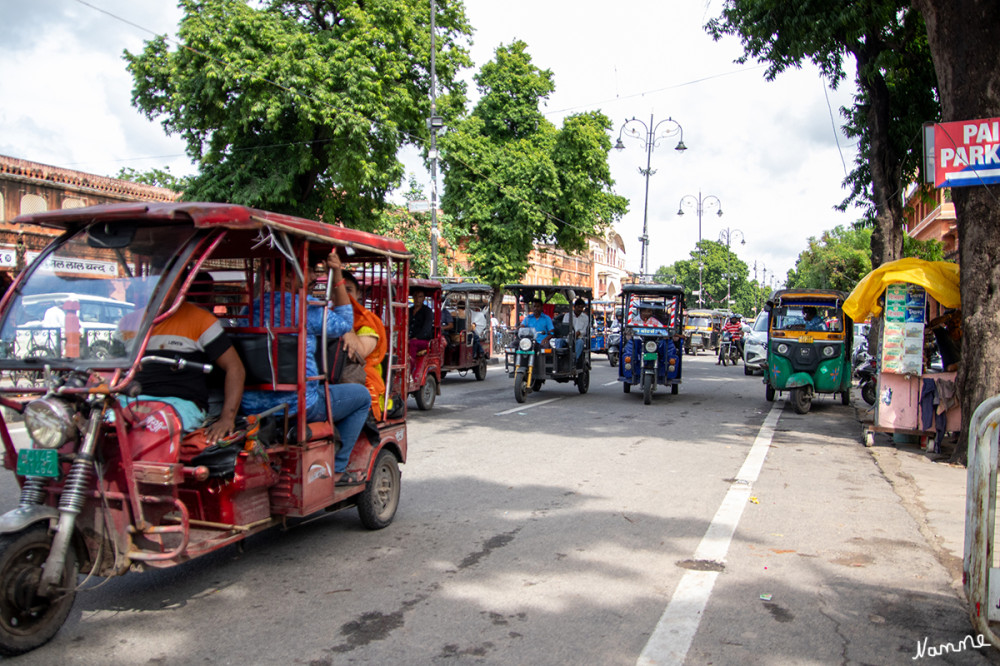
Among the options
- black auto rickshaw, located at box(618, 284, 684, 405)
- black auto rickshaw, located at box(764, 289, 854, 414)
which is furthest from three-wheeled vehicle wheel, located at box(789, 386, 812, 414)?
black auto rickshaw, located at box(618, 284, 684, 405)

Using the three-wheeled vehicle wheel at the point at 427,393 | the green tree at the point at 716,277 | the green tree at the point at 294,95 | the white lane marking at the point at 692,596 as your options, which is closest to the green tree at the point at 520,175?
the green tree at the point at 294,95

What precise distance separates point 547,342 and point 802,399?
5098 millimetres

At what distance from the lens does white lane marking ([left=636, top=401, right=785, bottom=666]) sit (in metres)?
3.91

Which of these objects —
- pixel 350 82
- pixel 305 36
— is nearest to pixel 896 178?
pixel 350 82

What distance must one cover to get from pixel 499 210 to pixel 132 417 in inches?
1250

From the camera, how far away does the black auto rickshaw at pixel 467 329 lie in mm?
18250

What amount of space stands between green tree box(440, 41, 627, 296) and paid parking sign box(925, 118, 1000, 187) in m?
25.1

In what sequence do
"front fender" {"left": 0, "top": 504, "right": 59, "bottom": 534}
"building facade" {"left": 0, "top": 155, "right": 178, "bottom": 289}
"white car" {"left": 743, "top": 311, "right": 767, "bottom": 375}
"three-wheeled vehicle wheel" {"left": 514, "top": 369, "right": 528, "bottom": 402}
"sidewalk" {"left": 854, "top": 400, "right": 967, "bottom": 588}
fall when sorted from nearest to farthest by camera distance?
1. "front fender" {"left": 0, "top": 504, "right": 59, "bottom": 534}
2. "sidewalk" {"left": 854, "top": 400, "right": 967, "bottom": 588}
3. "three-wheeled vehicle wheel" {"left": 514, "top": 369, "right": 528, "bottom": 402}
4. "building facade" {"left": 0, "top": 155, "right": 178, "bottom": 289}
5. "white car" {"left": 743, "top": 311, "right": 767, "bottom": 375}

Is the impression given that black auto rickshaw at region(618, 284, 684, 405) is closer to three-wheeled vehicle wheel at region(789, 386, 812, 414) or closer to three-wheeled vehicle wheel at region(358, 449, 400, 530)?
three-wheeled vehicle wheel at region(789, 386, 812, 414)

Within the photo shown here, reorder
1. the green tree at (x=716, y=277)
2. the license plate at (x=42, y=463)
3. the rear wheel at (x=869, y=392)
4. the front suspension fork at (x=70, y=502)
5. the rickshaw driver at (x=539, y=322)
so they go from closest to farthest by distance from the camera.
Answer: the front suspension fork at (x=70, y=502)
the license plate at (x=42, y=463)
the rear wheel at (x=869, y=392)
the rickshaw driver at (x=539, y=322)
the green tree at (x=716, y=277)

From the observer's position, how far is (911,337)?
1056cm

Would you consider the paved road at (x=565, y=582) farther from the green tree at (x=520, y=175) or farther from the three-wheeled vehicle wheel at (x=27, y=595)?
the green tree at (x=520, y=175)

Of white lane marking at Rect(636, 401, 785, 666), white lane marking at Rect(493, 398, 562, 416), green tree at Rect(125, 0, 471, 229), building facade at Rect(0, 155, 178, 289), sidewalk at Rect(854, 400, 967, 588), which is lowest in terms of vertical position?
sidewalk at Rect(854, 400, 967, 588)

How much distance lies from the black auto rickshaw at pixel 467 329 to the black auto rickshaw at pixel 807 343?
23.1 ft
